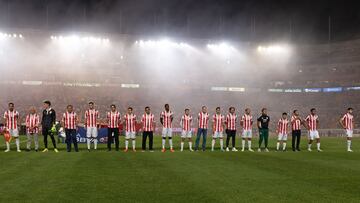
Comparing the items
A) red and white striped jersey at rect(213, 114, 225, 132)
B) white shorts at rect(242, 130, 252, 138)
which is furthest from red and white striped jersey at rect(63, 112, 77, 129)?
white shorts at rect(242, 130, 252, 138)

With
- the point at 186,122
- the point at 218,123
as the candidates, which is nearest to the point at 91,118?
the point at 186,122

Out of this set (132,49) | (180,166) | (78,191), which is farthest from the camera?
(132,49)

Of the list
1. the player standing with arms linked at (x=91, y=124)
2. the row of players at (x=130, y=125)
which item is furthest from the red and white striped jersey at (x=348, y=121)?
the player standing with arms linked at (x=91, y=124)

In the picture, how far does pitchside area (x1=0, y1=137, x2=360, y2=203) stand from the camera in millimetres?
7617

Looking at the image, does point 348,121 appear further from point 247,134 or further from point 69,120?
point 69,120

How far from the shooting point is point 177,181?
9.46 m

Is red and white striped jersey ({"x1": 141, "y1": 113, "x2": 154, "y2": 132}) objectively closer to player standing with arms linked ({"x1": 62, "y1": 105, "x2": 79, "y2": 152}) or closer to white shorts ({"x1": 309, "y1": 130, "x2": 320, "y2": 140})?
player standing with arms linked ({"x1": 62, "y1": 105, "x2": 79, "y2": 152})

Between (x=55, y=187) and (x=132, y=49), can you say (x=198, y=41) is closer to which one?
(x=132, y=49)

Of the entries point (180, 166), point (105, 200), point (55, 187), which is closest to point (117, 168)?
point (180, 166)

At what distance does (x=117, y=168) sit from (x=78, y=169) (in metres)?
1.09

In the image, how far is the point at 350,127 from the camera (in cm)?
2169

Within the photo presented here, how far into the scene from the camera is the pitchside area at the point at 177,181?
7617 millimetres

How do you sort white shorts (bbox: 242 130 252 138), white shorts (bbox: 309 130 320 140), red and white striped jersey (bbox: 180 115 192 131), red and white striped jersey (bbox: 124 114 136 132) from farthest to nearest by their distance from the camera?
white shorts (bbox: 309 130 320 140)
white shorts (bbox: 242 130 252 138)
red and white striped jersey (bbox: 180 115 192 131)
red and white striped jersey (bbox: 124 114 136 132)

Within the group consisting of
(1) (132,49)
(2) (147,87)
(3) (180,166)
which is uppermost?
(1) (132,49)
